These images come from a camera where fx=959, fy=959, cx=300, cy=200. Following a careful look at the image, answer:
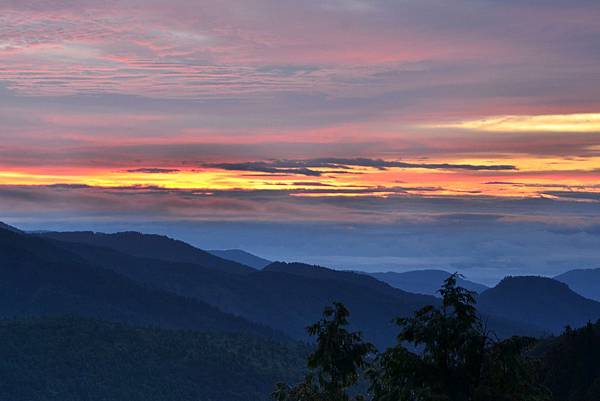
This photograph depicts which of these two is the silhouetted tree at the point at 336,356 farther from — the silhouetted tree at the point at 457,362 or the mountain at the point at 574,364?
the mountain at the point at 574,364

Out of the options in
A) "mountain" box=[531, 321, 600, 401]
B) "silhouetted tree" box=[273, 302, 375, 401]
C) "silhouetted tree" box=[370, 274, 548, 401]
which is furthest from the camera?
"mountain" box=[531, 321, 600, 401]

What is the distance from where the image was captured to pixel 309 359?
56188 mm

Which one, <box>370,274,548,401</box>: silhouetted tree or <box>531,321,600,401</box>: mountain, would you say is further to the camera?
<box>531,321,600,401</box>: mountain

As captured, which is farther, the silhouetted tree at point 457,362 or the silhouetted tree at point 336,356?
the silhouetted tree at point 336,356

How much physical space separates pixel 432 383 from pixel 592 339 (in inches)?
5503

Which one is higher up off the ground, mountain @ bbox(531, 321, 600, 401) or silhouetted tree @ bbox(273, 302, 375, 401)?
silhouetted tree @ bbox(273, 302, 375, 401)

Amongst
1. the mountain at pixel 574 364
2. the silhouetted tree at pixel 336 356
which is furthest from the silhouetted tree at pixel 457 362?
the mountain at pixel 574 364

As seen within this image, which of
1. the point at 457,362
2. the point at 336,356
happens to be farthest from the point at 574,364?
the point at 457,362

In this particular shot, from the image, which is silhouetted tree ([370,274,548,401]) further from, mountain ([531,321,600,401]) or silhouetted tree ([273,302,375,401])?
mountain ([531,321,600,401])

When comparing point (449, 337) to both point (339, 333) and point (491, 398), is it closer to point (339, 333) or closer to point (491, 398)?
point (491, 398)

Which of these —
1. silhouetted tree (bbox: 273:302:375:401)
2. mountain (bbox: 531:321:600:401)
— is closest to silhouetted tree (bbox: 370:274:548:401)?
silhouetted tree (bbox: 273:302:375:401)

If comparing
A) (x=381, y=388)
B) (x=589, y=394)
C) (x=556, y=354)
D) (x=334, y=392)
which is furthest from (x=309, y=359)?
(x=556, y=354)

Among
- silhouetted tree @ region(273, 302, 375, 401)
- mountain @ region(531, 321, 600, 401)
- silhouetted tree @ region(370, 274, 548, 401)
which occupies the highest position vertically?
silhouetted tree @ region(370, 274, 548, 401)

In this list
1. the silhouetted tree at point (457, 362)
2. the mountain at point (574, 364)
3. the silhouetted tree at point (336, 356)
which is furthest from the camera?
the mountain at point (574, 364)
